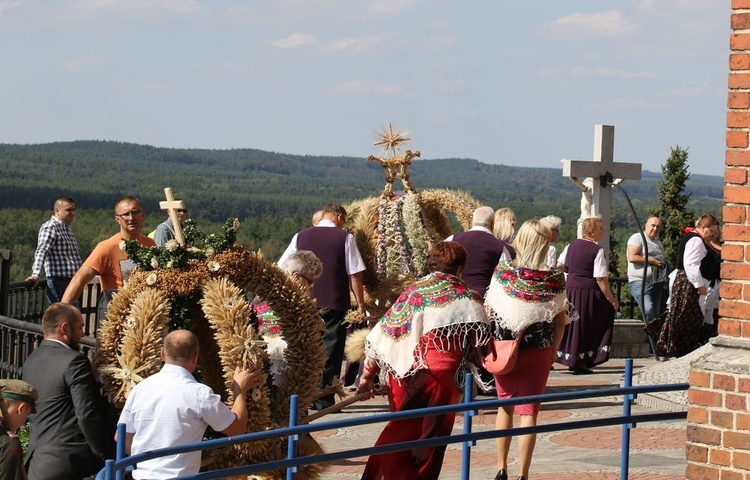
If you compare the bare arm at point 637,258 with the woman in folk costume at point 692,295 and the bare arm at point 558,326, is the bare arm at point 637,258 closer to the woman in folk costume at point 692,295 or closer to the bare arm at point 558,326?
the woman in folk costume at point 692,295

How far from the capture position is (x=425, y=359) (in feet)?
24.4

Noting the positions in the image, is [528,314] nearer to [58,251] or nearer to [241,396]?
[241,396]

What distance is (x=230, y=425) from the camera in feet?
20.8

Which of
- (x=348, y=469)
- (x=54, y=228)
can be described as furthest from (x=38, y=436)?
(x=54, y=228)

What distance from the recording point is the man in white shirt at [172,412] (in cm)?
612

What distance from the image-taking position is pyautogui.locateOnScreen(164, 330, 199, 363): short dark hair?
20.2ft

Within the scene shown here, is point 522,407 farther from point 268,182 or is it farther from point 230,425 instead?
point 268,182

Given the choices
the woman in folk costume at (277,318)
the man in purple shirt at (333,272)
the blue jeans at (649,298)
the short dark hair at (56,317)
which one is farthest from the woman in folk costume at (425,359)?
the blue jeans at (649,298)

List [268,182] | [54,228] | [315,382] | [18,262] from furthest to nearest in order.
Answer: [268,182] < [18,262] < [54,228] < [315,382]

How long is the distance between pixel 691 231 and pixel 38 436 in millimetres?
8375

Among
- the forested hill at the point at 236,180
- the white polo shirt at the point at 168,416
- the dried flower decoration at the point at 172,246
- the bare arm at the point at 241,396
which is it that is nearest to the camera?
the white polo shirt at the point at 168,416

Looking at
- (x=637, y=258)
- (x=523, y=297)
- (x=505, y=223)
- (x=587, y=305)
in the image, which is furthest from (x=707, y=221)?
(x=523, y=297)

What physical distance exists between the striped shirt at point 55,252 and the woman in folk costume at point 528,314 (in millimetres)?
5811

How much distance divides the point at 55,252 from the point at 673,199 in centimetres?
2708
